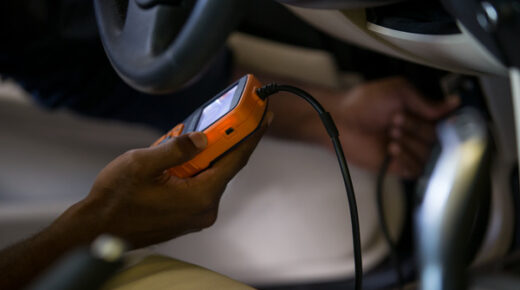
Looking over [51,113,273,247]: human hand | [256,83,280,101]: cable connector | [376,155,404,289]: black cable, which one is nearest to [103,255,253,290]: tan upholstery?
[51,113,273,247]: human hand

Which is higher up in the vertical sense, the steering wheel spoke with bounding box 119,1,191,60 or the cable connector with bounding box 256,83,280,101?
the steering wheel spoke with bounding box 119,1,191,60

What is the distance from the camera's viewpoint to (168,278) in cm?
35

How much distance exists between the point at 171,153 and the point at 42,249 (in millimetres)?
105

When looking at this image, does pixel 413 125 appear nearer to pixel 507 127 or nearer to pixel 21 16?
pixel 507 127

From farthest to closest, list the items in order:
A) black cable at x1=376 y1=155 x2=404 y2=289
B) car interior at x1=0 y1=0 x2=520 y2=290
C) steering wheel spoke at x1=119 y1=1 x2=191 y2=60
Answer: black cable at x1=376 y1=155 x2=404 y2=289 < steering wheel spoke at x1=119 y1=1 x2=191 y2=60 < car interior at x1=0 y1=0 x2=520 y2=290

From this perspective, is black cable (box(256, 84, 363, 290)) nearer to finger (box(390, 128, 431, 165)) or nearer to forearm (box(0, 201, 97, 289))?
forearm (box(0, 201, 97, 289))

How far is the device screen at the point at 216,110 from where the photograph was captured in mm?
354

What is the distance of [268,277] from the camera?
0.69m

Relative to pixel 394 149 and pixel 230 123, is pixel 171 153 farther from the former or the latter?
pixel 394 149

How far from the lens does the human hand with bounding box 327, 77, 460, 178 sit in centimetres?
70

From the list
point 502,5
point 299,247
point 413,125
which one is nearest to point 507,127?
point 413,125

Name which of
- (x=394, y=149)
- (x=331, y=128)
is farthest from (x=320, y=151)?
(x=331, y=128)

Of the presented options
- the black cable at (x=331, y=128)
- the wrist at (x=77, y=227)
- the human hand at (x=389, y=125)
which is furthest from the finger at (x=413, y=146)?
the wrist at (x=77, y=227)

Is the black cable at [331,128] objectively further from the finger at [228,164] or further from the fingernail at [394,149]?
the fingernail at [394,149]
